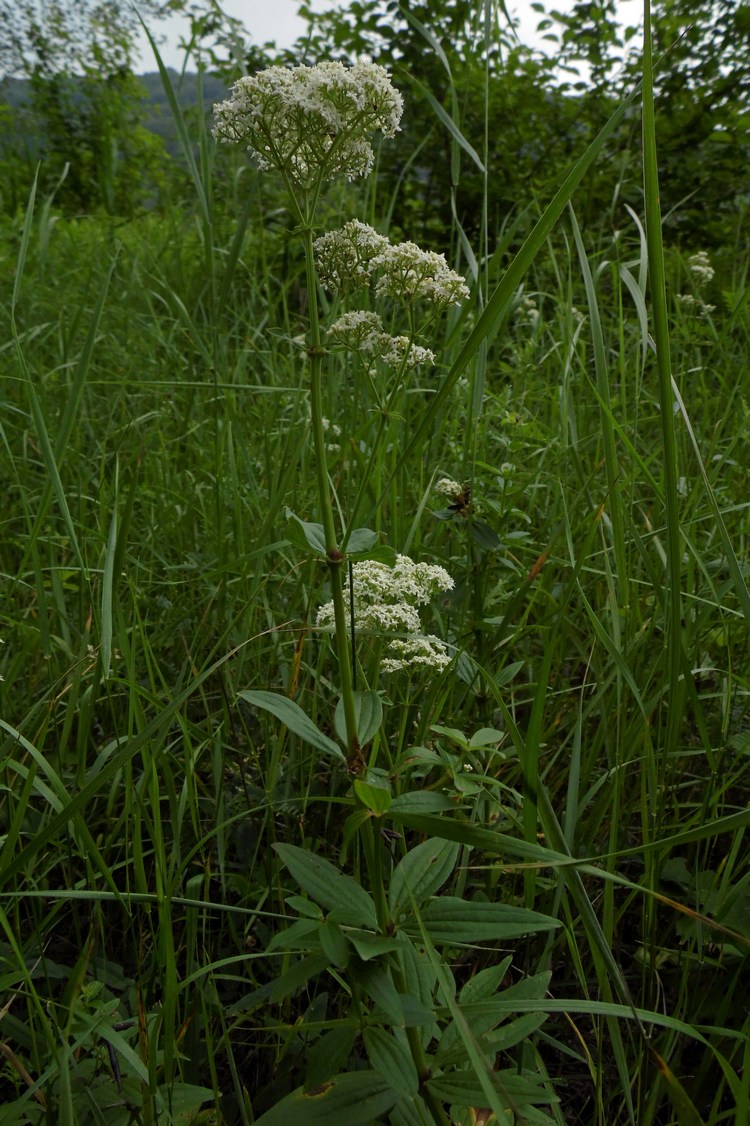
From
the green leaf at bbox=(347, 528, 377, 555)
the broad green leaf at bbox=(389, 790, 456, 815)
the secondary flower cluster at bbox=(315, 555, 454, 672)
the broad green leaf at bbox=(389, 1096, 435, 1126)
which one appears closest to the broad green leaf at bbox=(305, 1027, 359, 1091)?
the broad green leaf at bbox=(389, 1096, 435, 1126)

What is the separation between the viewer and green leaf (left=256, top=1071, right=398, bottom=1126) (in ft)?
3.00

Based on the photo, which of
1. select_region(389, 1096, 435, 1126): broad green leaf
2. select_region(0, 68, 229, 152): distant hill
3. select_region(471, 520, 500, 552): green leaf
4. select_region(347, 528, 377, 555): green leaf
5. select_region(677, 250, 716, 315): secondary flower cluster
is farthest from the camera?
select_region(0, 68, 229, 152): distant hill

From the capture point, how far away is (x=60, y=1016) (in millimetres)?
1122

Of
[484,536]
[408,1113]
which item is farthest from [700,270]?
[408,1113]

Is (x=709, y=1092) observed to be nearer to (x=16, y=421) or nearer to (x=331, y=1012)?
(x=331, y=1012)

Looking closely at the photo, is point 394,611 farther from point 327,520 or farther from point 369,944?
point 369,944

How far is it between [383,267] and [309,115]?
0.35 metres

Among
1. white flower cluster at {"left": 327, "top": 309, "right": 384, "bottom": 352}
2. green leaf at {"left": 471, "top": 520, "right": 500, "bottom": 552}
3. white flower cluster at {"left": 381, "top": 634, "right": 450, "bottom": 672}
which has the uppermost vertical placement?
white flower cluster at {"left": 327, "top": 309, "right": 384, "bottom": 352}

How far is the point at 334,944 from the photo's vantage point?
3.00 ft

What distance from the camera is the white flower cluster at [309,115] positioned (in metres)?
1.00

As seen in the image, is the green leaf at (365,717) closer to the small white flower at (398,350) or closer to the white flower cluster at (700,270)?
the small white flower at (398,350)

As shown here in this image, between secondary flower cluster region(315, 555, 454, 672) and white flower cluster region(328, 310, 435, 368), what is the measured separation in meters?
0.33

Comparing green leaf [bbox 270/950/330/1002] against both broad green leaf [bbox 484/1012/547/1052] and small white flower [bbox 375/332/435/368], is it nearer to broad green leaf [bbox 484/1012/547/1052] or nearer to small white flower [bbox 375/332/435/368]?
broad green leaf [bbox 484/1012/547/1052]

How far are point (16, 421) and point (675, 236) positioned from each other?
4.25m
